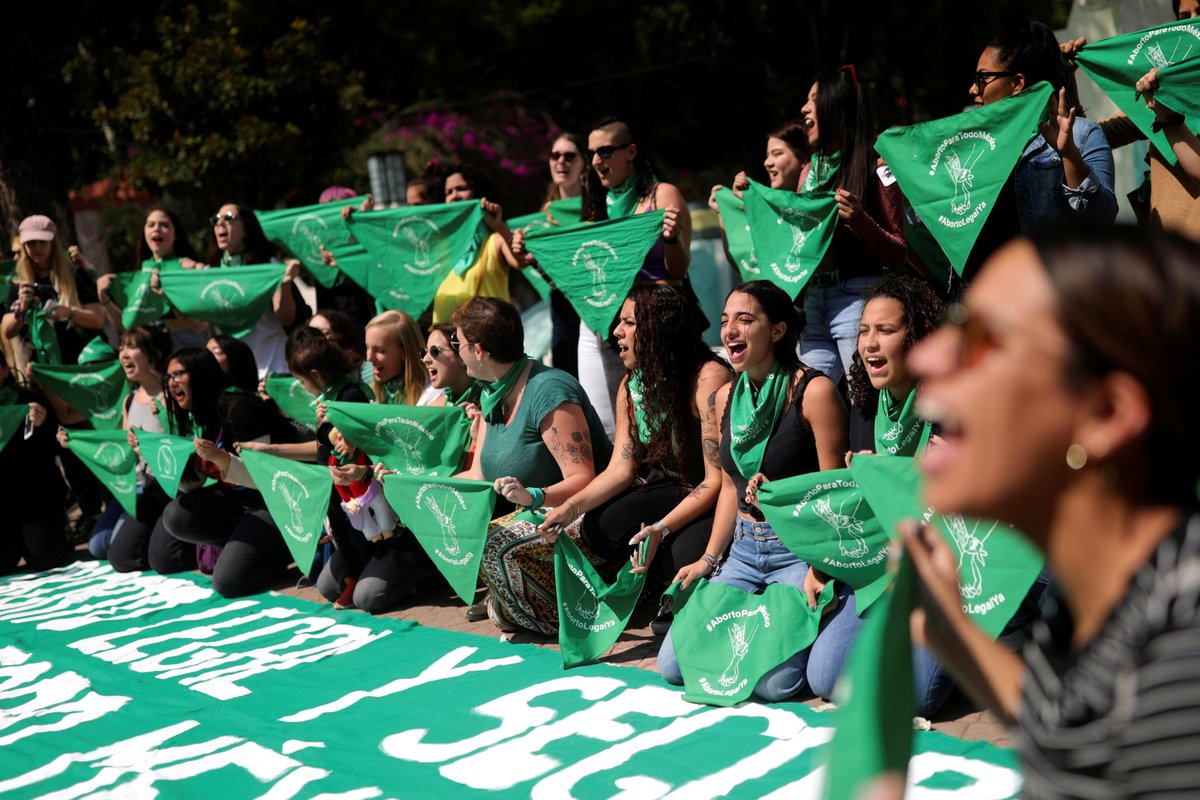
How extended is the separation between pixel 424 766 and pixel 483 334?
2192mm

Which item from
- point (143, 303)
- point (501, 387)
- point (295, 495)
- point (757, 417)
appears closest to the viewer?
point (757, 417)

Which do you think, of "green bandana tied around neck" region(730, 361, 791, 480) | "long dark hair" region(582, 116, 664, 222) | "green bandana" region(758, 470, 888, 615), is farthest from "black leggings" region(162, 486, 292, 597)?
"green bandana" region(758, 470, 888, 615)

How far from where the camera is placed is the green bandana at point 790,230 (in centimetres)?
546

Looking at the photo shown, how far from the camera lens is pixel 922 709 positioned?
4.07 metres

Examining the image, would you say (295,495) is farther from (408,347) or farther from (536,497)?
(536,497)

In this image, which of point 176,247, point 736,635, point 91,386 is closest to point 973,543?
point 736,635

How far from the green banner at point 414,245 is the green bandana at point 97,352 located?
2390 mm

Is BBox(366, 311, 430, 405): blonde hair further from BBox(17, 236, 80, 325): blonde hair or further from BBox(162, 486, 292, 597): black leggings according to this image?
BBox(17, 236, 80, 325): blonde hair

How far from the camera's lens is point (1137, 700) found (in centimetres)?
138

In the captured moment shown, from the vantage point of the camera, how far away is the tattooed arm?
5.31 metres

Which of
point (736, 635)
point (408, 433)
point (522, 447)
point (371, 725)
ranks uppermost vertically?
point (408, 433)

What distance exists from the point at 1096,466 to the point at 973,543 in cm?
274

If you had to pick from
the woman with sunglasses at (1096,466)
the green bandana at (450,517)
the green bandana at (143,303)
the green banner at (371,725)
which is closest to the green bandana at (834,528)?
the green banner at (371,725)

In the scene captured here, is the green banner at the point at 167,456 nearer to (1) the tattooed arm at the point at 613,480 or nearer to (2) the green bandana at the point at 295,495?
(2) the green bandana at the point at 295,495
